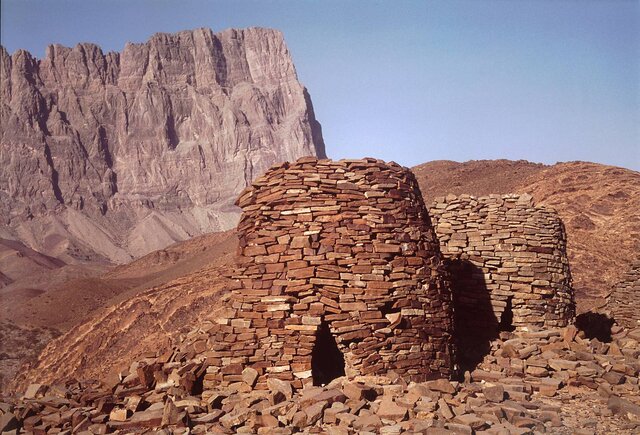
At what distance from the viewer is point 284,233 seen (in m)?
8.02

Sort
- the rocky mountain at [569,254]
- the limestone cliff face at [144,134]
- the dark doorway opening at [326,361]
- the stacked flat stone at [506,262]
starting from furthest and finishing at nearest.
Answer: the limestone cliff face at [144,134] → the rocky mountain at [569,254] → the stacked flat stone at [506,262] → the dark doorway opening at [326,361]

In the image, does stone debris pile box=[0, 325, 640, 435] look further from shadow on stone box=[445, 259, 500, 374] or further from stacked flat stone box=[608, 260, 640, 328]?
stacked flat stone box=[608, 260, 640, 328]

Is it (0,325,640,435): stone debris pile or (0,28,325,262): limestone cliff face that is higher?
(0,28,325,262): limestone cliff face

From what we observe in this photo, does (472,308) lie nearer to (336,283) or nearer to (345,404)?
(336,283)

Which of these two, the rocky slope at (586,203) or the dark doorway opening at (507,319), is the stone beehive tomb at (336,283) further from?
the rocky slope at (586,203)

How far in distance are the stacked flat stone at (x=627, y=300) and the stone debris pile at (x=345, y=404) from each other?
3792 mm

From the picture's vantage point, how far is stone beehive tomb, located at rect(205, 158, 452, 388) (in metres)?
7.63

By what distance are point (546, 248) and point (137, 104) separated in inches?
4864

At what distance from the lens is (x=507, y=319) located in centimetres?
1117

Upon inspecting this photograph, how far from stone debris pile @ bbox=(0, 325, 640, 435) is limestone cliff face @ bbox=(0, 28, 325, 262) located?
306ft

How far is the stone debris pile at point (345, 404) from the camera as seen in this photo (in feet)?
21.6

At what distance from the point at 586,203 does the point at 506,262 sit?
16982mm

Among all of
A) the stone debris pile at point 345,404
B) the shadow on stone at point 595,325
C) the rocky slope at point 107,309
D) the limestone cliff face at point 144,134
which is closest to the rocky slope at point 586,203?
the shadow on stone at point 595,325

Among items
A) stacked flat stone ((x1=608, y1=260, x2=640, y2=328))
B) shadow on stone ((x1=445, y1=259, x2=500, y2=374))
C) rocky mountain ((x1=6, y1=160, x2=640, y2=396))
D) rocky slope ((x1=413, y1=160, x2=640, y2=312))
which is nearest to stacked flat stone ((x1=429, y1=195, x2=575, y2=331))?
shadow on stone ((x1=445, y1=259, x2=500, y2=374))
